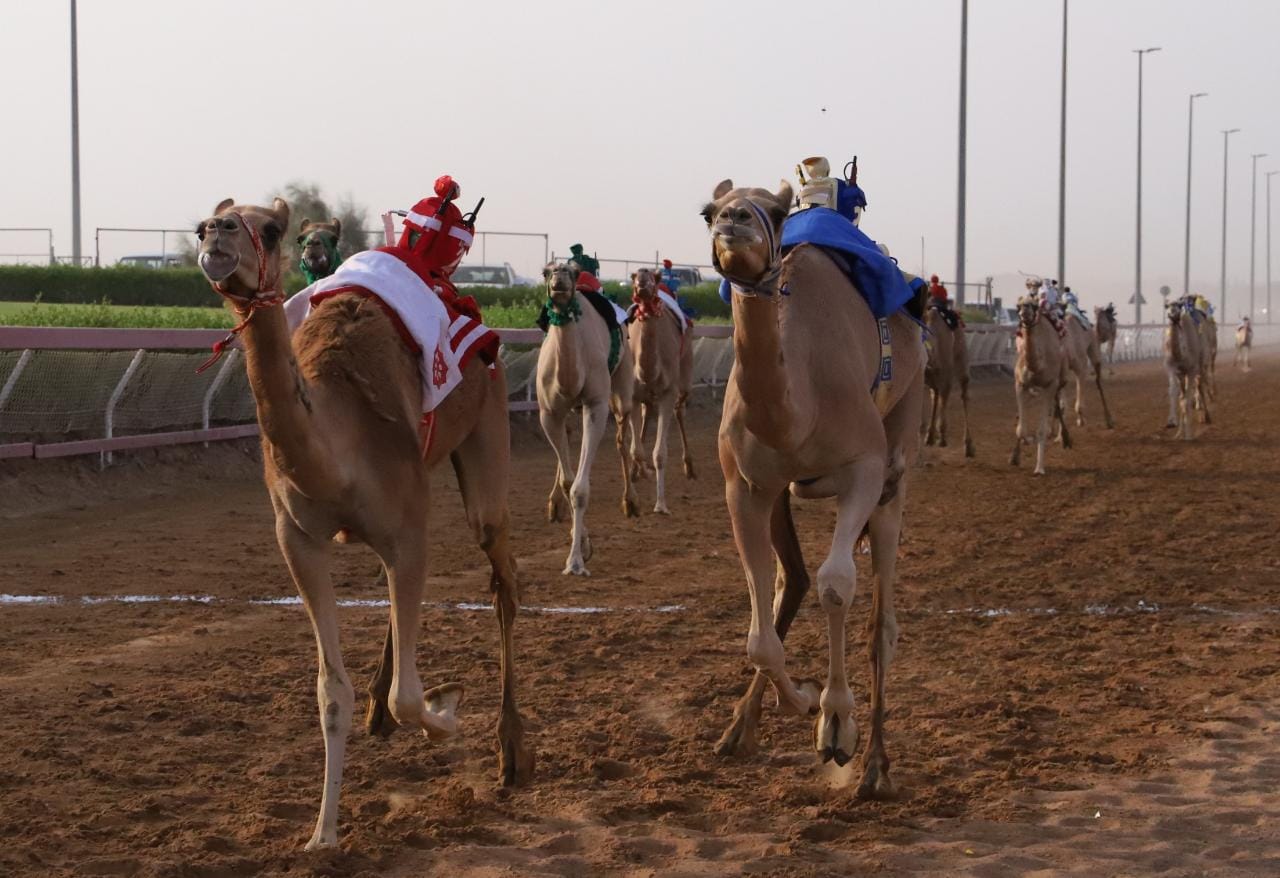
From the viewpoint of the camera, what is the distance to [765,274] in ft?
17.5

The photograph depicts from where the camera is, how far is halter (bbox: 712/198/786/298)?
5262mm

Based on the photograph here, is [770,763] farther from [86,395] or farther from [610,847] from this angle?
[86,395]

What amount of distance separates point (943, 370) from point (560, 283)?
30.5ft

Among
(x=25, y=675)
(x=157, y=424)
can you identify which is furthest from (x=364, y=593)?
(x=157, y=424)

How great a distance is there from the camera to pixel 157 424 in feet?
54.7

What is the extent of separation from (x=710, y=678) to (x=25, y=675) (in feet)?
11.6

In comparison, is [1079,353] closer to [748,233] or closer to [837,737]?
[837,737]

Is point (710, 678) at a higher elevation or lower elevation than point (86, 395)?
lower

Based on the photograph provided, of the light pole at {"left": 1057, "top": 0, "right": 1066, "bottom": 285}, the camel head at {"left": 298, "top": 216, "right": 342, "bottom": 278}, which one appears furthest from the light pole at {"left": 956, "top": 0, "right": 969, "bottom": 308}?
the camel head at {"left": 298, "top": 216, "right": 342, "bottom": 278}

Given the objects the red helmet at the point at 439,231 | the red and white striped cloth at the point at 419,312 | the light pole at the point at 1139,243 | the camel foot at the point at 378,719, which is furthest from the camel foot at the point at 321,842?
the light pole at the point at 1139,243

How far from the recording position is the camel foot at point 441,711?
5.75m

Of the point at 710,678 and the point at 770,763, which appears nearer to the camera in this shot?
the point at 770,763

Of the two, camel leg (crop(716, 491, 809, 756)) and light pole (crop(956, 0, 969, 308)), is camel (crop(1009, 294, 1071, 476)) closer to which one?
camel leg (crop(716, 491, 809, 756))

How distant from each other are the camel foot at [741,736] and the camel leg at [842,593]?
1.87 feet
